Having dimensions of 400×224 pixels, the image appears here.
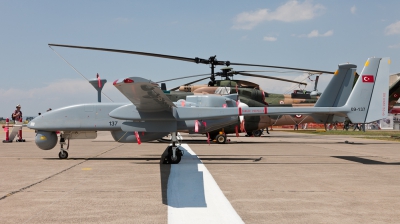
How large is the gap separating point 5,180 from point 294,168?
769cm

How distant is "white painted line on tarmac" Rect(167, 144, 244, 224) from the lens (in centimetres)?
555

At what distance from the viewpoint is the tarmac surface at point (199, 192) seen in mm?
5625

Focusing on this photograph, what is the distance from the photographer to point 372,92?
1256cm

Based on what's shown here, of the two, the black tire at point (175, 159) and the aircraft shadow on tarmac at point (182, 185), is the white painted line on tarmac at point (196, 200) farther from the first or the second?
the black tire at point (175, 159)

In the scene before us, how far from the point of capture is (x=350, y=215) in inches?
224

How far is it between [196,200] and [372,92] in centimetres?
848

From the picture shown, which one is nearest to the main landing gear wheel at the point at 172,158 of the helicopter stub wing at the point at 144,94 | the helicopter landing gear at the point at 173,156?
the helicopter landing gear at the point at 173,156

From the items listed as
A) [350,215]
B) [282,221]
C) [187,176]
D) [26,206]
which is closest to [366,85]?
[187,176]

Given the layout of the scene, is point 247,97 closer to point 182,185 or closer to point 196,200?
point 182,185

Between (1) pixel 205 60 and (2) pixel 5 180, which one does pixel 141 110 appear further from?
(1) pixel 205 60

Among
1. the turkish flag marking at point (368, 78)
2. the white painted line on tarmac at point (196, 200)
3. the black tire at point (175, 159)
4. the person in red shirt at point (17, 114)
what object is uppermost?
the turkish flag marking at point (368, 78)

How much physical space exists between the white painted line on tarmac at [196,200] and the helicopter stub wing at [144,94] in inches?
86.0

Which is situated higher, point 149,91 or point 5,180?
point 149,91

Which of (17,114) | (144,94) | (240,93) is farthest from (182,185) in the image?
(17,114)
